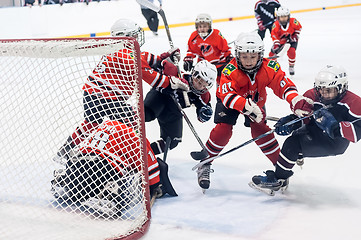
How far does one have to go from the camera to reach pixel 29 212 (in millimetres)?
2141

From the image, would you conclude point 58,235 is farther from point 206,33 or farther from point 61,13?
point 61,13

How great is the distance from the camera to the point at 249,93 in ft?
7.84

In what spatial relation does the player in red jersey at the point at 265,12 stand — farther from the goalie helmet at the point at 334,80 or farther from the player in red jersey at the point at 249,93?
the goalie helmet at the point at 334,80

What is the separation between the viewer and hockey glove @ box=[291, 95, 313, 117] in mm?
2201

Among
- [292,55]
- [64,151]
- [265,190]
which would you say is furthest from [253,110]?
[292,55]

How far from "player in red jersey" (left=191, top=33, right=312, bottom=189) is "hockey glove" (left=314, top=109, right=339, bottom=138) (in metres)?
0.10

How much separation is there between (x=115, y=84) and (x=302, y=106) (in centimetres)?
86

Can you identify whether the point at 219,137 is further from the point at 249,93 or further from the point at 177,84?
the point at 177,84

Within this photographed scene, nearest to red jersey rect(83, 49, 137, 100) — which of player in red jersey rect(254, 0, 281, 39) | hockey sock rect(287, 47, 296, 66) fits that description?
hockey sock rect(287, 47, 296, 66)

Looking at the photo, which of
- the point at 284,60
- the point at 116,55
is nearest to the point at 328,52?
the point at 284,60

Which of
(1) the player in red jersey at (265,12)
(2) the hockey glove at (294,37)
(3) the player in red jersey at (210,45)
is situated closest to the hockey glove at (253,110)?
(3) the player in red jersey at (210,45)

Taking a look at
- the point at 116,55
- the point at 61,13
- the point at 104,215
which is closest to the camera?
the point at 104,215

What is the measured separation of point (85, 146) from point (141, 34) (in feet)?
3.08

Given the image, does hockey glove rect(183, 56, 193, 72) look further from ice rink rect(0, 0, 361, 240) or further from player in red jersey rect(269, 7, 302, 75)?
player in red jersey rect(269, 7, 302, 75)
